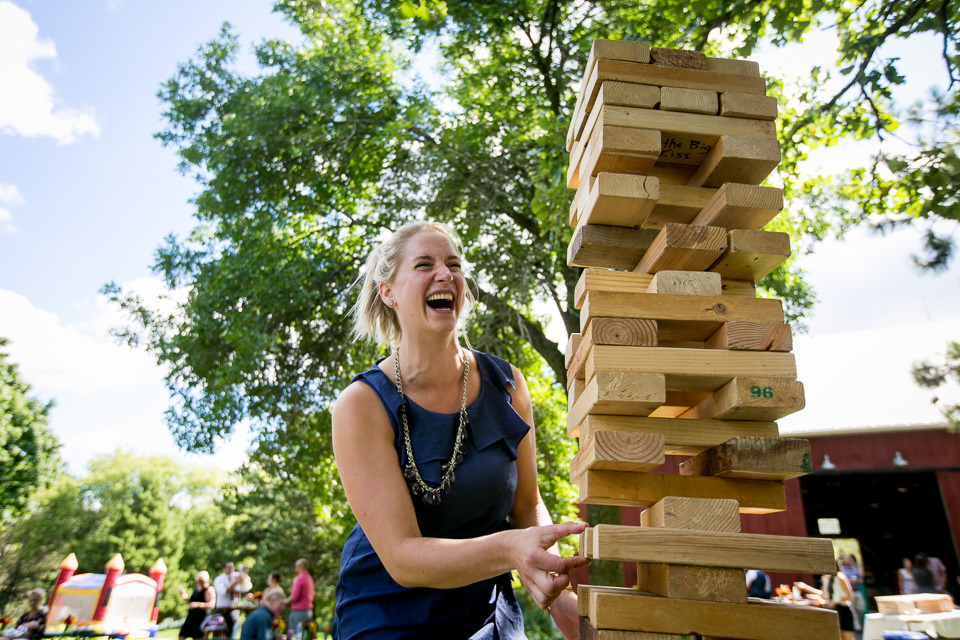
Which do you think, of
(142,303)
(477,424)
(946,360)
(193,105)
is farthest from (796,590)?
(193,105)

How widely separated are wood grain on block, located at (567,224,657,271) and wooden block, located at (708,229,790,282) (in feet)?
0.87

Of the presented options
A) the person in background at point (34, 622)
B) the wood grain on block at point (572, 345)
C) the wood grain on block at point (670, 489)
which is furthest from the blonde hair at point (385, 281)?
the person in background at point (34, 622)

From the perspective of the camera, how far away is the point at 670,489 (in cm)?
168

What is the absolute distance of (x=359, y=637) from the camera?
1.86 metres

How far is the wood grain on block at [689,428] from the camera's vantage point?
67.2 inches

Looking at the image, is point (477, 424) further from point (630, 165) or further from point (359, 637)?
point (630, 165)

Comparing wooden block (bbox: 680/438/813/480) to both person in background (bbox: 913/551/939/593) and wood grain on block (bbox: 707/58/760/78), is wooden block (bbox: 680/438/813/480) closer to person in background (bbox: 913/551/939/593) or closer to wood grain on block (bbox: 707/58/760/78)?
wood grain on block (bbox: 707/58/760/78)

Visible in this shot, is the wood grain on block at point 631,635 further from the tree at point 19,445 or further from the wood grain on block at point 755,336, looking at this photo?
the tree at point 19,445

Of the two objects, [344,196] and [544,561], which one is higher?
[344,196]

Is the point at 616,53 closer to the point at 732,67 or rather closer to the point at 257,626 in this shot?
the point at 732,67

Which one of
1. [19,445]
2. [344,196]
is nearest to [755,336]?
[344,196]

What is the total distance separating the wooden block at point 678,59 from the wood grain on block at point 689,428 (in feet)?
3.98

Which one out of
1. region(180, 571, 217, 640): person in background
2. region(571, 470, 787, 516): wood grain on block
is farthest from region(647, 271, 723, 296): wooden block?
region(180, 571, 217, 640): person in background

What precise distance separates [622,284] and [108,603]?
1639 centimetres
